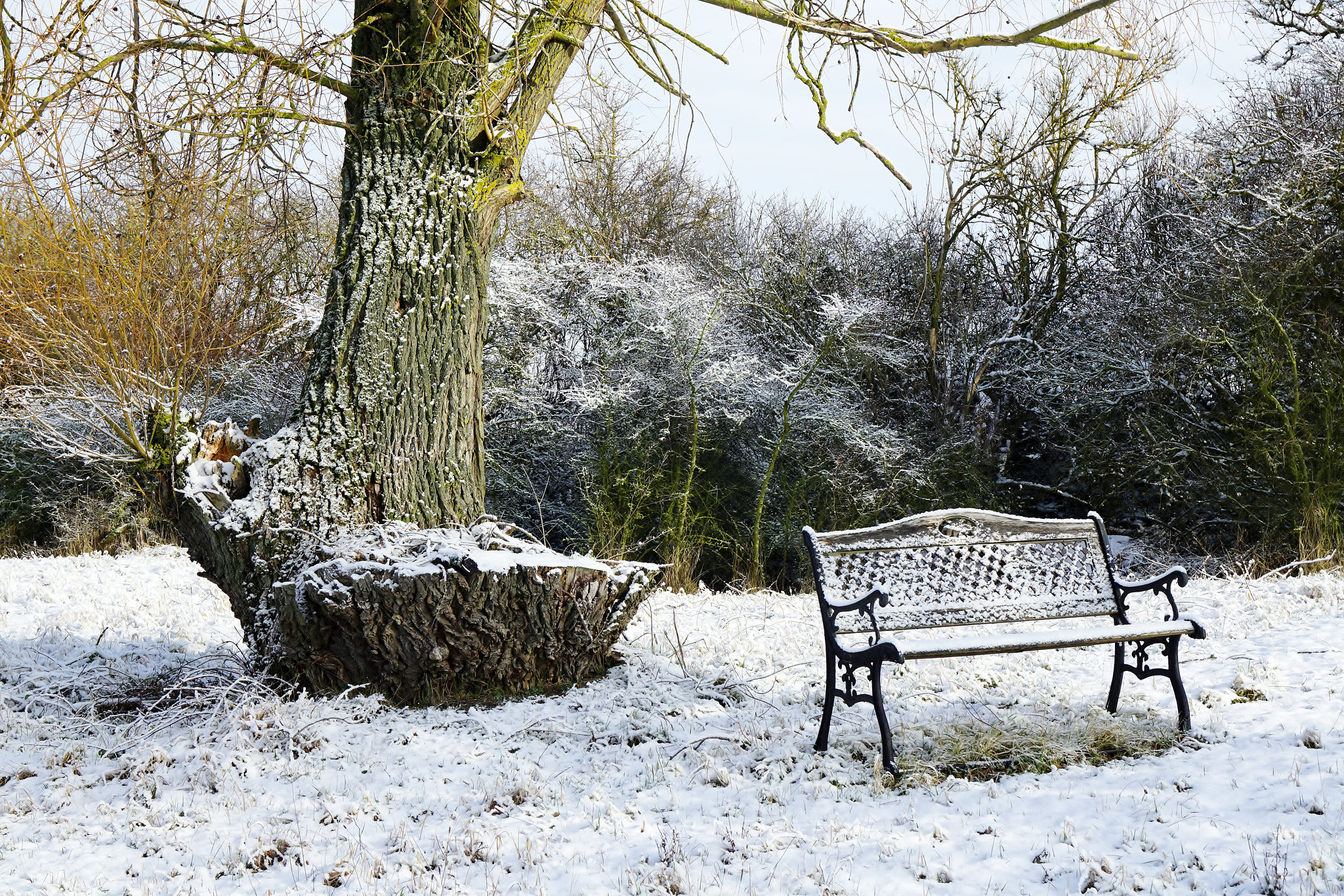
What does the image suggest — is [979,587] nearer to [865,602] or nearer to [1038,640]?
[1038,640]

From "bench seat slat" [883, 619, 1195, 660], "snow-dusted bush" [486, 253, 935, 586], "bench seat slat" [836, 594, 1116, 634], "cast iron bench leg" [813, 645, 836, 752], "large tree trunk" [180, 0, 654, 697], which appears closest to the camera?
"bench seat slat" [883, 619, 1195, 660]

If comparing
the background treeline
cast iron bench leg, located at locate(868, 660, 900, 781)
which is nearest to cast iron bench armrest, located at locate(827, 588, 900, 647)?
cast iron bench leg, located at locate(868, 660, 900, 781)

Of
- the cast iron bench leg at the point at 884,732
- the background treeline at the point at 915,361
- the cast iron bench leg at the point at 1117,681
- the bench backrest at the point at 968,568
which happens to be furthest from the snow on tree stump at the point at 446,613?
the background treeline at the point at 915,361

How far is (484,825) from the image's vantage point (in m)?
3.04

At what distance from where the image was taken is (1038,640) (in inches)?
142

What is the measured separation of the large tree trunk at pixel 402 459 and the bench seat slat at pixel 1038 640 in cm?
148

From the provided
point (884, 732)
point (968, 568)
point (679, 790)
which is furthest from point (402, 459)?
point (968, 568)

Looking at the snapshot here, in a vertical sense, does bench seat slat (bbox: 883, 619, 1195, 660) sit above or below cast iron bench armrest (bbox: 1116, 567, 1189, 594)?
below

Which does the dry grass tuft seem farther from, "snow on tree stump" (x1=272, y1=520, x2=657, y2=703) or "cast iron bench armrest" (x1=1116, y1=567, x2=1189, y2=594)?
"snow on tree stump" (x1=272, y1=520, x2=657, y2=703)

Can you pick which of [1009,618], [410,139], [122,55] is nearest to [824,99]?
[410,139]

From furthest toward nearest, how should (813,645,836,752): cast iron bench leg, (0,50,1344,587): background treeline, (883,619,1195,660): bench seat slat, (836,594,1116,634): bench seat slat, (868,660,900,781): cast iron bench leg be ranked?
(0,50,1344,587): background treeline, (836,594,1116,634): bench seat slat, (813,645,836,752): cast iron bench leg, (883,619,1195,660): bench seat slat, (868,660,900,781): cast iron bench leg

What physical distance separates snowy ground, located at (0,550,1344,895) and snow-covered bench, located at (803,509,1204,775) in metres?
0.37

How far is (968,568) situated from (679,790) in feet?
5.38

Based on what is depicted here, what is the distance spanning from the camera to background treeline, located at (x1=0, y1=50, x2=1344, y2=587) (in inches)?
328
